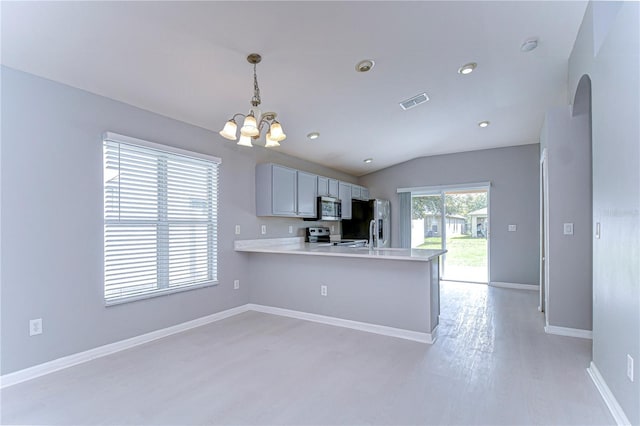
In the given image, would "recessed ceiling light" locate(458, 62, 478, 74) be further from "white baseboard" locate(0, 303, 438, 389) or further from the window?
the window

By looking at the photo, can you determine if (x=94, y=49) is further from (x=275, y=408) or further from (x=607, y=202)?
(x=607, y=202)

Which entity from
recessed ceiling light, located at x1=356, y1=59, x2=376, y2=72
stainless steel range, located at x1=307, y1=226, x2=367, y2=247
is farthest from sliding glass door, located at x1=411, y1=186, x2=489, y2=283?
recessed ceiling light, located at x1=356, y1=59, x2=376, y2=72

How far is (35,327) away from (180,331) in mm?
1304

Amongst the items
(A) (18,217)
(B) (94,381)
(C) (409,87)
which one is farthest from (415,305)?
(A) (18,217)

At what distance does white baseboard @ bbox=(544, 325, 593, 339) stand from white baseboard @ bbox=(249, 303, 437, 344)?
1279 millimetres

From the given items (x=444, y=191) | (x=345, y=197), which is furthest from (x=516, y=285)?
(x=345, y=197)

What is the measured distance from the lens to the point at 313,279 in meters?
3.99

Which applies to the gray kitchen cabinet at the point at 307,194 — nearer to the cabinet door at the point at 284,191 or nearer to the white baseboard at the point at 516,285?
the cabinet door at the point at 284,191

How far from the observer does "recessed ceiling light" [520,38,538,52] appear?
291cm

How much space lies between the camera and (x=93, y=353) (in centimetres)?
285

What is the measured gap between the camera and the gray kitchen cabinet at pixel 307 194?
16.5 feet

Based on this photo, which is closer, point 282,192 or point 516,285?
A: point 282,192

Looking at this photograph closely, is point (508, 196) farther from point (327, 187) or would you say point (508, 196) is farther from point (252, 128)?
point (252, 128)

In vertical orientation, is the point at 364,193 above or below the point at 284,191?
above
